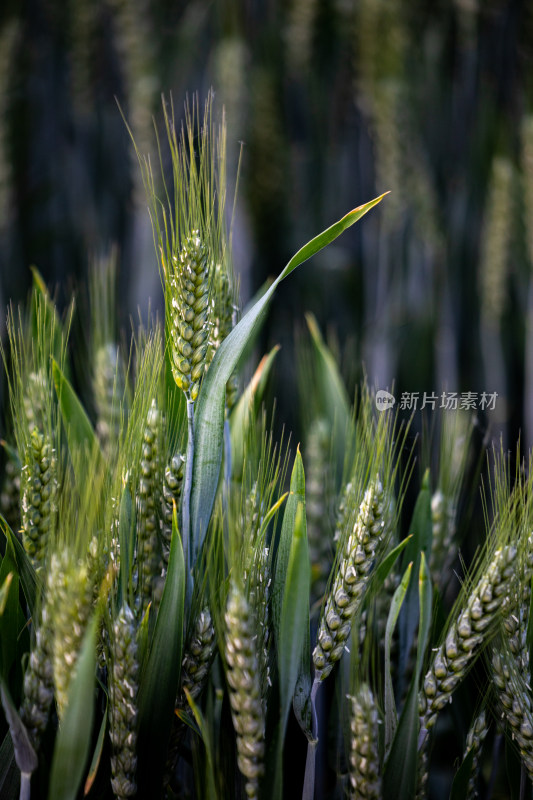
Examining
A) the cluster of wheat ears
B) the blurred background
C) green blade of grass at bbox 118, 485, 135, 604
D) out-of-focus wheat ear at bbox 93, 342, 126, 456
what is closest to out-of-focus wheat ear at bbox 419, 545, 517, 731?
the cluster of wheat ears

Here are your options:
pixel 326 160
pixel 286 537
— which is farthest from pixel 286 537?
pixel 326 160

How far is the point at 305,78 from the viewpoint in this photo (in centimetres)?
113

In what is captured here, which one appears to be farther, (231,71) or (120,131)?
(120,131)

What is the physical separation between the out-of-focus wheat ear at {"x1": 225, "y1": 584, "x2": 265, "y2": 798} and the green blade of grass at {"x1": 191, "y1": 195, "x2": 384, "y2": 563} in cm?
7

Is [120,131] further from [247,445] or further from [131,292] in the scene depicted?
[247,445]

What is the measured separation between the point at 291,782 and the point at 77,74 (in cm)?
113

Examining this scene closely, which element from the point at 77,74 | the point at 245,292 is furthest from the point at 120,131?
the point at 245,292

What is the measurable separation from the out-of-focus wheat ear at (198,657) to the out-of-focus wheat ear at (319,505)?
0.14 meters

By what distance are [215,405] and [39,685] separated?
0.68 ft

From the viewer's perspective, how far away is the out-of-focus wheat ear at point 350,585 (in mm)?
396

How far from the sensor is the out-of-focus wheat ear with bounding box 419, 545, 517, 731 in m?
0.41

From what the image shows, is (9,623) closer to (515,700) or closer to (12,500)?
(12,500)

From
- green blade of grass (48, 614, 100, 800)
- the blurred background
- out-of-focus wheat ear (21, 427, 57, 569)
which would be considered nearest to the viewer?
green blade of grass (48, 614, 100, 800)

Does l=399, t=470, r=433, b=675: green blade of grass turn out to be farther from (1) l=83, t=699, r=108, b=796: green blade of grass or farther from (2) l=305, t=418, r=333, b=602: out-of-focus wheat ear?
(1) l=83, t=699, r=108, b=796: green blade of grass
